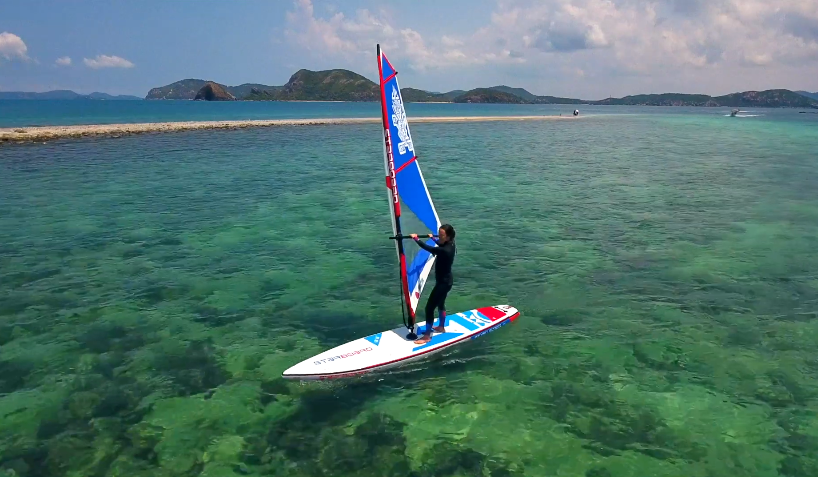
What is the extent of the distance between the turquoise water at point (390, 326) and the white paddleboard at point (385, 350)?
0.37 meters

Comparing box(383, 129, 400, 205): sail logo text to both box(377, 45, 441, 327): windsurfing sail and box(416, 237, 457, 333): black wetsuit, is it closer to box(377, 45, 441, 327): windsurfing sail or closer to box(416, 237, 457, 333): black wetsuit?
box(377, 45, 441, 327): windsurfing sail

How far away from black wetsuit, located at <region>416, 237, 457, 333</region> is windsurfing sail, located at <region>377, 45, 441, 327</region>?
24.5 inches

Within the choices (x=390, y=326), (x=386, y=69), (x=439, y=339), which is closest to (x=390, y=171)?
(x=386, y=69)

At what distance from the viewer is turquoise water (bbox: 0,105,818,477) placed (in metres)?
11.2

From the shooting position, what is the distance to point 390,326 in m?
16.8

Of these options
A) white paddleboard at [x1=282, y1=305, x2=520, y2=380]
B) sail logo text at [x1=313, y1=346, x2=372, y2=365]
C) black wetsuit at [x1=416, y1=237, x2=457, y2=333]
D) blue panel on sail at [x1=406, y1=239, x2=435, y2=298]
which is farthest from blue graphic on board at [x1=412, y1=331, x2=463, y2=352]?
blue panel on sail at [x1=406, y1=239, x2=435, y2=298]

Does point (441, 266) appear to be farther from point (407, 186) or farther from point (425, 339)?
point (407, 186)

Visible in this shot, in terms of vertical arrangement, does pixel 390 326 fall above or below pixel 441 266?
below

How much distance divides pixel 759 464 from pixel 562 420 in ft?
13.6

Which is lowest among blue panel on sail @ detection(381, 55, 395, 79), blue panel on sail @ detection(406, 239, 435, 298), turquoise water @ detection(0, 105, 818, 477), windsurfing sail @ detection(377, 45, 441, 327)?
turquoise water @ detection(0, 105, 818, 477)

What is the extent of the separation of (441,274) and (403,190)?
8.93ft

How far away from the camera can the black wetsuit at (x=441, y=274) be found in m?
14.0

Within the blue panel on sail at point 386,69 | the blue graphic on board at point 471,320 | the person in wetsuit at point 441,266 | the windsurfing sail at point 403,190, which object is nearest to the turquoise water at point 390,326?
the blue graphic on board at point 471,320

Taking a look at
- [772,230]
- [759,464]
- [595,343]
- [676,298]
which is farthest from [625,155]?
[759,464]
